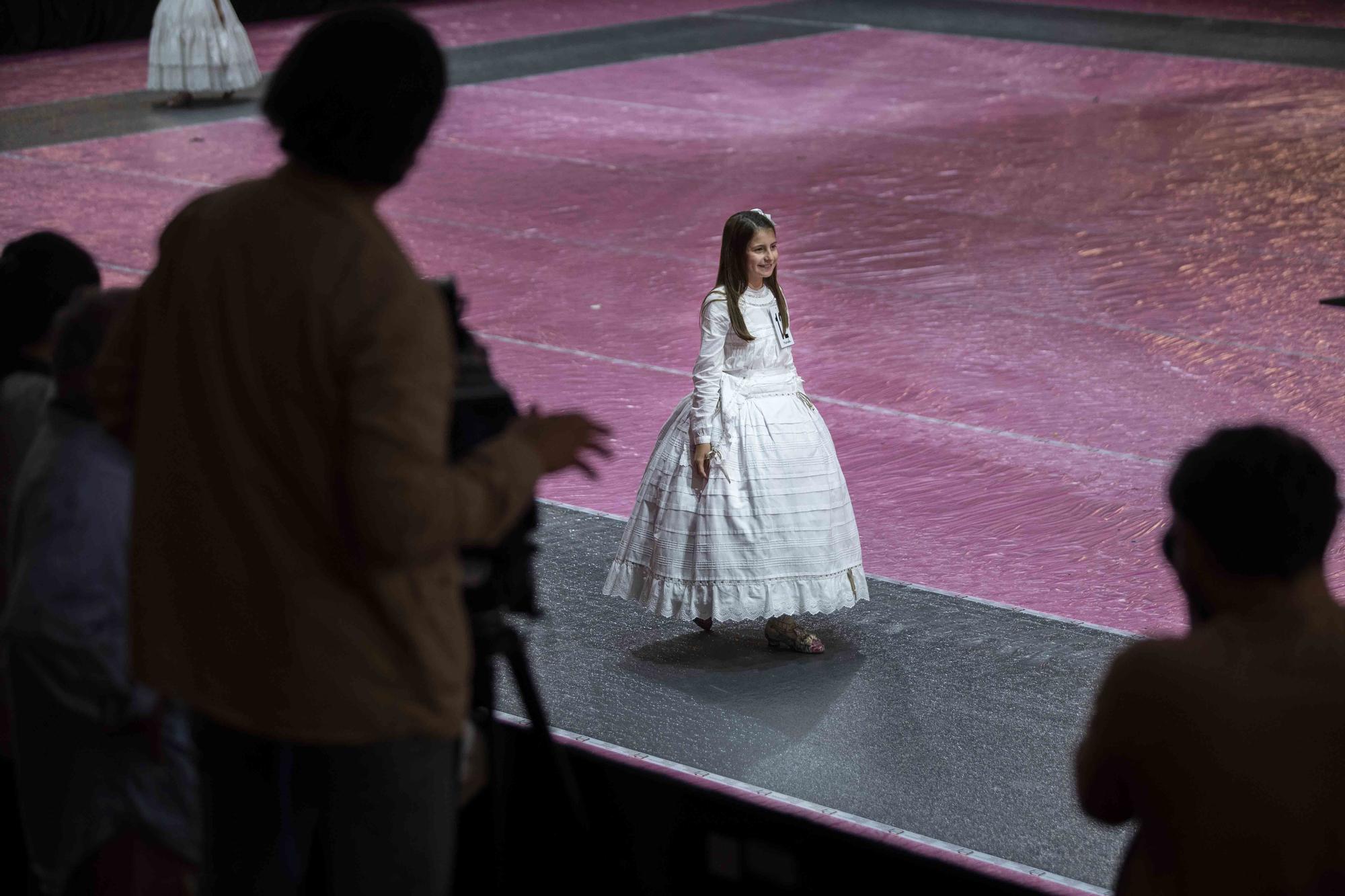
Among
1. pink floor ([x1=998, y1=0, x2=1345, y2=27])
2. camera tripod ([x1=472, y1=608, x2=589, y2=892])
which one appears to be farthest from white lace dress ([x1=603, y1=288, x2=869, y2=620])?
pink floor ([x1=998, y1=0, x2=1345, y2=27])

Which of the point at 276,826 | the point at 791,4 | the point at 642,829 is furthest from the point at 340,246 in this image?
the point at 791,4

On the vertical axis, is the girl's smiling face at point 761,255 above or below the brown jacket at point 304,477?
below

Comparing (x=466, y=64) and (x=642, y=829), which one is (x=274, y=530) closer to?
(x=642, y=829)

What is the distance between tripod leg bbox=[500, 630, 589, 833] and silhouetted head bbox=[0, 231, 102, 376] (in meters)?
1.03

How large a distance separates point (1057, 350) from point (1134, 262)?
1.75m

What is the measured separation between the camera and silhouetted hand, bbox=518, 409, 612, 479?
2039mm

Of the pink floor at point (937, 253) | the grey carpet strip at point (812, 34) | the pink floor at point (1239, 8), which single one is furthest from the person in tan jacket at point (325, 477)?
the pink floor at point (1239, 8)

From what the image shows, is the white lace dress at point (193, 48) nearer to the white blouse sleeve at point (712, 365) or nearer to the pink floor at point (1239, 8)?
the white blouse sleeve at point (712, 365)

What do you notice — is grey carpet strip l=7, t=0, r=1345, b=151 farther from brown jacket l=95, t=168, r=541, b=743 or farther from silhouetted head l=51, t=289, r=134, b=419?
brown jacket l=95, t=168, r=541, b=743

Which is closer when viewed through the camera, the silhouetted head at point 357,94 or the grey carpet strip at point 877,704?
the silhouetted head at point 357,94

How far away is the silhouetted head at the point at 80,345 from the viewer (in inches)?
95.4

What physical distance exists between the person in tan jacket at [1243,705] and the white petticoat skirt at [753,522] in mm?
2531

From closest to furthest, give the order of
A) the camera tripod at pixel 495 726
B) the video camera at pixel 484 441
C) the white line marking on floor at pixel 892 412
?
the video camera at pixel 484 441 < the camera tripod at pixel 495 726 < the white line marking on floor at pixel 892 412

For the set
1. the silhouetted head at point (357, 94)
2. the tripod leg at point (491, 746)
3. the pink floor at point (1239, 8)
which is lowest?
the tripod leg at point (491, 746)
